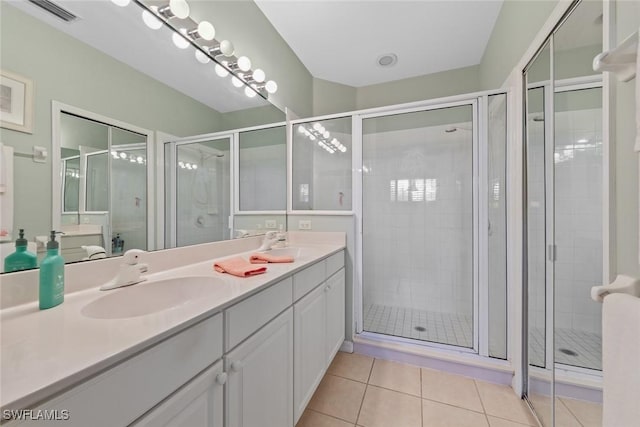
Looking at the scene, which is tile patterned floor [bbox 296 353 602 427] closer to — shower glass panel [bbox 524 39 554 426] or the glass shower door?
shower glass panel [bbox 524 39 554 426]

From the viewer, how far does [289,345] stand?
1112mm

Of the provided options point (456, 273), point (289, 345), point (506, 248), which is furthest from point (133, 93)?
point (456, 273)

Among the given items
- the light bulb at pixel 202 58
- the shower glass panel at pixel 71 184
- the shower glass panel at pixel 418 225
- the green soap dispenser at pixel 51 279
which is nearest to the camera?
the green soap dispenser at pixel 51 279

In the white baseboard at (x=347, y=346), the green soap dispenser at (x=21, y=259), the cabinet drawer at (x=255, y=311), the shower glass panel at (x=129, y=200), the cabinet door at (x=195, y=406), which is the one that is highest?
the shower glass panel at (x=129, y=200)

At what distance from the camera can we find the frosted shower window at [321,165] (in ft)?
7.10

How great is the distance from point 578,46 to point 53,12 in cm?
196

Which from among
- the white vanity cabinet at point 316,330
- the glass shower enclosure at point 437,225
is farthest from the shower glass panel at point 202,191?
the glass shower enclosure at point 437,225

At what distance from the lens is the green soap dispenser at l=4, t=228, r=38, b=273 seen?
0.72m

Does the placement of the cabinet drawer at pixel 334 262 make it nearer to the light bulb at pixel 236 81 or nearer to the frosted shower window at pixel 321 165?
the frosted shower window at pixel 321 165

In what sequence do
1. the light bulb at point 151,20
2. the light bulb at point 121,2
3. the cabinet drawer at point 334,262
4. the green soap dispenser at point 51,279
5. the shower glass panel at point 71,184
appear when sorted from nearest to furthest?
the green soap dispenser at point 51,279, the shower glass panel at point 71,184, the light bulb at point 121,2, the light bulb at point 151,20, the cabinet drawer at point 334,262

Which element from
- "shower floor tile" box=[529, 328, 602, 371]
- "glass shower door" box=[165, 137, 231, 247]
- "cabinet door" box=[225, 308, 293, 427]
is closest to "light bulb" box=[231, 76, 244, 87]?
"glass shower door" box=[165, 137, 231, 247]

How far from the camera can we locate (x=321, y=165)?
7.50 feet

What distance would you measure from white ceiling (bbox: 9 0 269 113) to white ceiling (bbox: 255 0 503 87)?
91 centimetres

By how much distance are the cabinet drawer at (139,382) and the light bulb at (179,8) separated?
4.65ft
